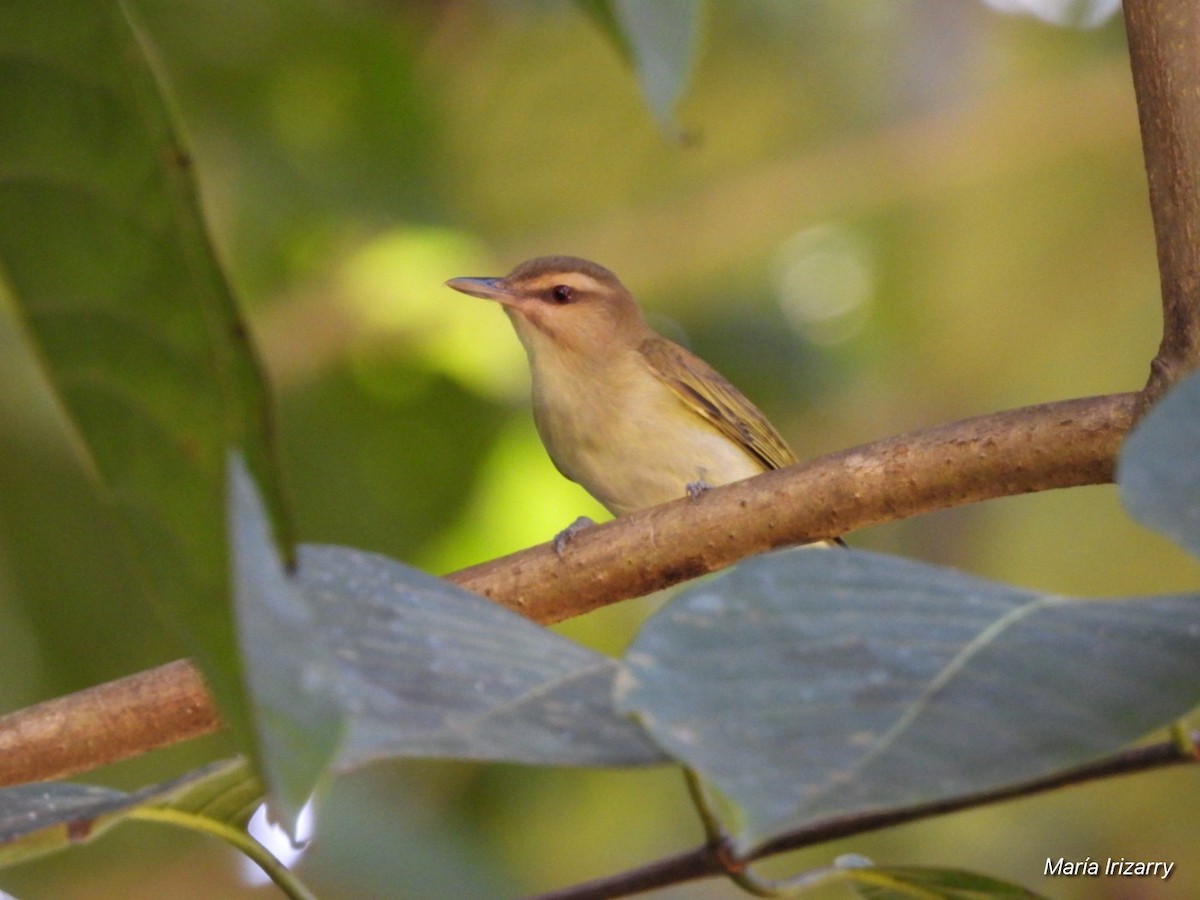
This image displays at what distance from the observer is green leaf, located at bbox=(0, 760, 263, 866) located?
1247mm

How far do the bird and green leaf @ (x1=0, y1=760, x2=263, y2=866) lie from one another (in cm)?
303

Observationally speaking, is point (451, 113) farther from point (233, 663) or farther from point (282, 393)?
point (233, 663)

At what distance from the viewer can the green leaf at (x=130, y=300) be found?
74 centimetres

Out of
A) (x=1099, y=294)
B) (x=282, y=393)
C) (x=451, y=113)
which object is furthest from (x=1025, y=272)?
(x=282, y=393)

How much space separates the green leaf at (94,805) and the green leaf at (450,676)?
0.21m

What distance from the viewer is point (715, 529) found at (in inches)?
80.4

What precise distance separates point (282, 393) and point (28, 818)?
382cm

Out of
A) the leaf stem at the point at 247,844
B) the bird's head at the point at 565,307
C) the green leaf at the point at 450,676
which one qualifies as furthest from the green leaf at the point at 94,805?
the bird's head at the point at 565,307

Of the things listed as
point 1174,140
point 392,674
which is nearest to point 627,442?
point 1174,140

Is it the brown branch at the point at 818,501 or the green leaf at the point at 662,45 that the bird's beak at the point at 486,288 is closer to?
the brown branch at the point at 818,501

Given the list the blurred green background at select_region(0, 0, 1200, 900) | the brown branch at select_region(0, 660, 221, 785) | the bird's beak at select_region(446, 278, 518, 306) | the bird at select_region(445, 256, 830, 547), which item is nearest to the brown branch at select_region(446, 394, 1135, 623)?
the brown branch at select_region(0, 660, 221, 785)

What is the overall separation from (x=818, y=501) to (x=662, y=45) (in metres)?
0.63

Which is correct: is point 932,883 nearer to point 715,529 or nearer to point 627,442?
point 715,529

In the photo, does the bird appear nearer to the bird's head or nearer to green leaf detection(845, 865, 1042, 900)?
the bird's head
